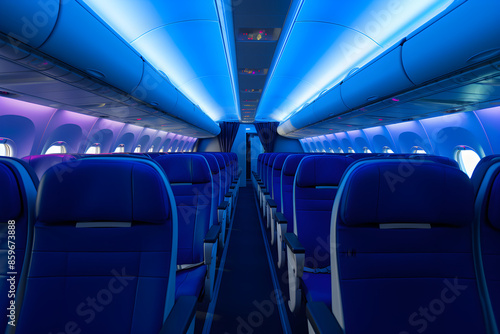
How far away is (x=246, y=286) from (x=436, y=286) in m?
2.11

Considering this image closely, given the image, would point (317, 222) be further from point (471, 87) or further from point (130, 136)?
point (130, 136)

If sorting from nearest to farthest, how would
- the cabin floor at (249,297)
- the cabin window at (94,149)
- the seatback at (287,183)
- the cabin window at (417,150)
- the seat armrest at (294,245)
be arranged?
the seat armrest at (294,245) → the cabin floor at (249,297) → the seatback at (287,183) → the cabin window at (417,150) → the cabin window at (94,149)

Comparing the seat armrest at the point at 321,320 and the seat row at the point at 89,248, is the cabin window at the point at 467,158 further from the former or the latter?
the seat row at the point at 89,248

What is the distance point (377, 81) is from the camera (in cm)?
285

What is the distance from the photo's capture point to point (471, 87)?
245 centimetres

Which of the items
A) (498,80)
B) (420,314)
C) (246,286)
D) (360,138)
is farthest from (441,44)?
(360,138)

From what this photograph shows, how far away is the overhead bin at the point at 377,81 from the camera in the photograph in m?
2.47

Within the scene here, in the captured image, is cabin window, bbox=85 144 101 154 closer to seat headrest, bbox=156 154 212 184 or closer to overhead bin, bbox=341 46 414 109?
seat headrest, bbox=156 154 212 184

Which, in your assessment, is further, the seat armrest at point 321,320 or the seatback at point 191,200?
the seatback at point 191,200

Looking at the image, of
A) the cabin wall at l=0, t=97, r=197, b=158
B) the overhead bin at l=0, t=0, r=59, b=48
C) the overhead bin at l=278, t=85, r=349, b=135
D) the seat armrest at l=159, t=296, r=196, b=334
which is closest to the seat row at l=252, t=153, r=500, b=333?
the seat armrest at l=159, t=296, r=196, b=334

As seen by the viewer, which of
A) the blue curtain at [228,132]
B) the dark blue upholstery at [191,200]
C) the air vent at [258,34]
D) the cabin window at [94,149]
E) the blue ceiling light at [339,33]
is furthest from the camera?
the blue curtain at [228,132]

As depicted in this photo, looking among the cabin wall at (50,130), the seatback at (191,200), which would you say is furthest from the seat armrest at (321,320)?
the cabin wall at (50,130)

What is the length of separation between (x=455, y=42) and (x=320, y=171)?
1.46m

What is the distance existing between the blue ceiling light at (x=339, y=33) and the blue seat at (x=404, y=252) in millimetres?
2299
